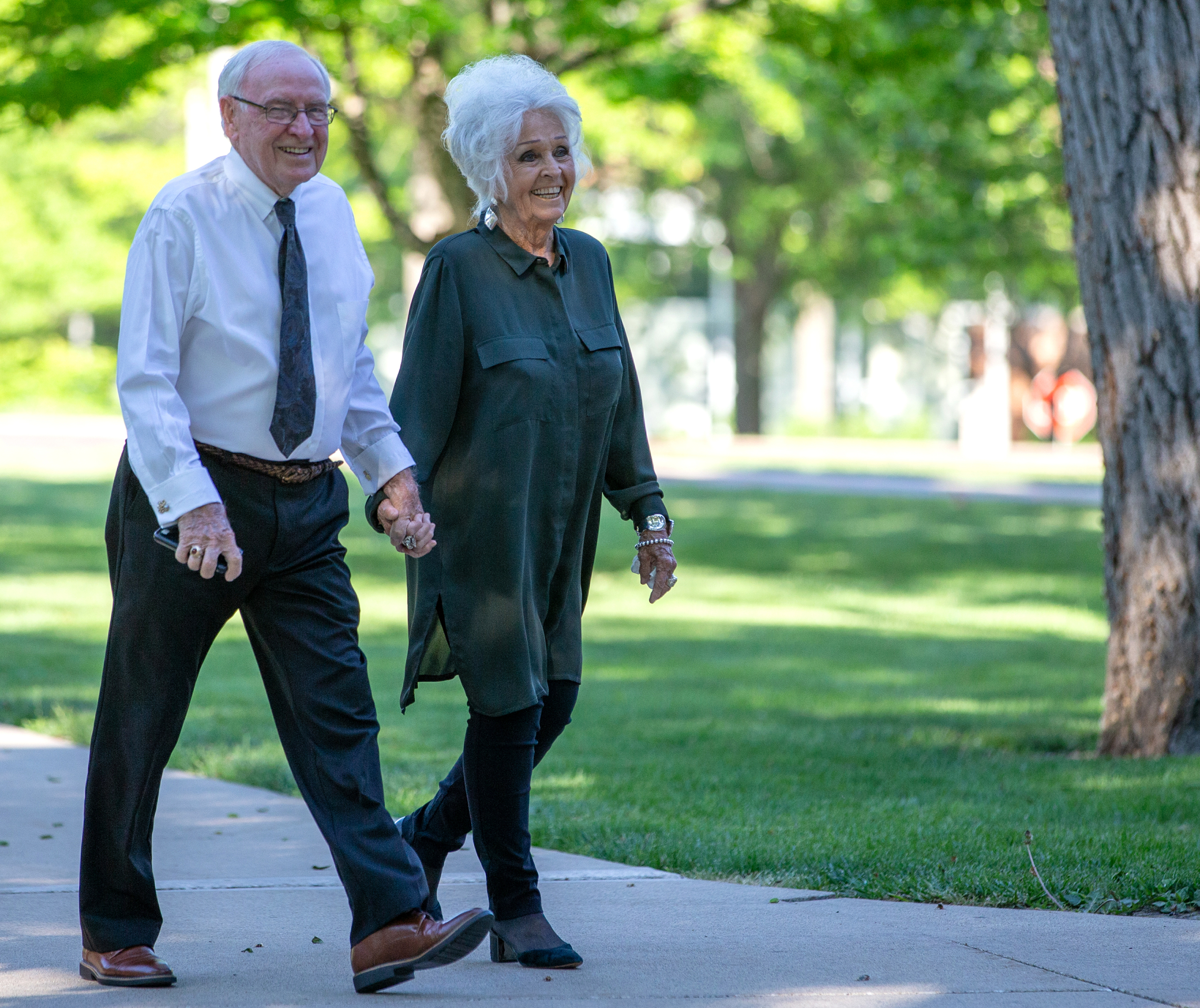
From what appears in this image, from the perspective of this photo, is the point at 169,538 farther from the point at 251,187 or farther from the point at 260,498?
the point at 251,187

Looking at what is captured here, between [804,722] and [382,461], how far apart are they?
4.49m

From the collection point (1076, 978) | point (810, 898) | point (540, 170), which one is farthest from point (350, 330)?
point (1076, 978)

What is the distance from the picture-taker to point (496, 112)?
3658 mm

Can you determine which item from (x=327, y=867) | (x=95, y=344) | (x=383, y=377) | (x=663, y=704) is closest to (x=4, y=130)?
(x=663, y=704)

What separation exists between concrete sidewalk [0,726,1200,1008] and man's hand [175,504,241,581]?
94 cm

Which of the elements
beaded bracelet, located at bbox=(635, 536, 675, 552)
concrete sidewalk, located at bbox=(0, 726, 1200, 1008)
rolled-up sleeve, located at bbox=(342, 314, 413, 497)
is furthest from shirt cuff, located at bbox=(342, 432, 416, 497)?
concrete sidewalk, located at bbox=(0, 726, 1200, 1008)

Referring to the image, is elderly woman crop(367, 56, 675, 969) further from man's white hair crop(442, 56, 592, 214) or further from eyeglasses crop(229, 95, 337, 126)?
eyeglasses crop(229, 95, 337, 126)

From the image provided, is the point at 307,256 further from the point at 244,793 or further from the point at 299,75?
the point at 244,793

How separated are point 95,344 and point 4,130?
35085mm

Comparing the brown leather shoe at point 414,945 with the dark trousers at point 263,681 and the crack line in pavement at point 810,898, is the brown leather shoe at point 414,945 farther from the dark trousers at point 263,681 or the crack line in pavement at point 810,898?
the crack line in pavement at point 810,898

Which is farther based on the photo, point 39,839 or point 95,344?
point 95,344

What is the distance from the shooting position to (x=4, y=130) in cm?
1372

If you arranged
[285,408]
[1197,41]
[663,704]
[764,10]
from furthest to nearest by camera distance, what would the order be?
1. [764,10]
2. [663,704]
3. [1197,41]
4. [285,408]

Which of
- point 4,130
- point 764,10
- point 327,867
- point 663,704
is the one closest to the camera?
point 327,867
